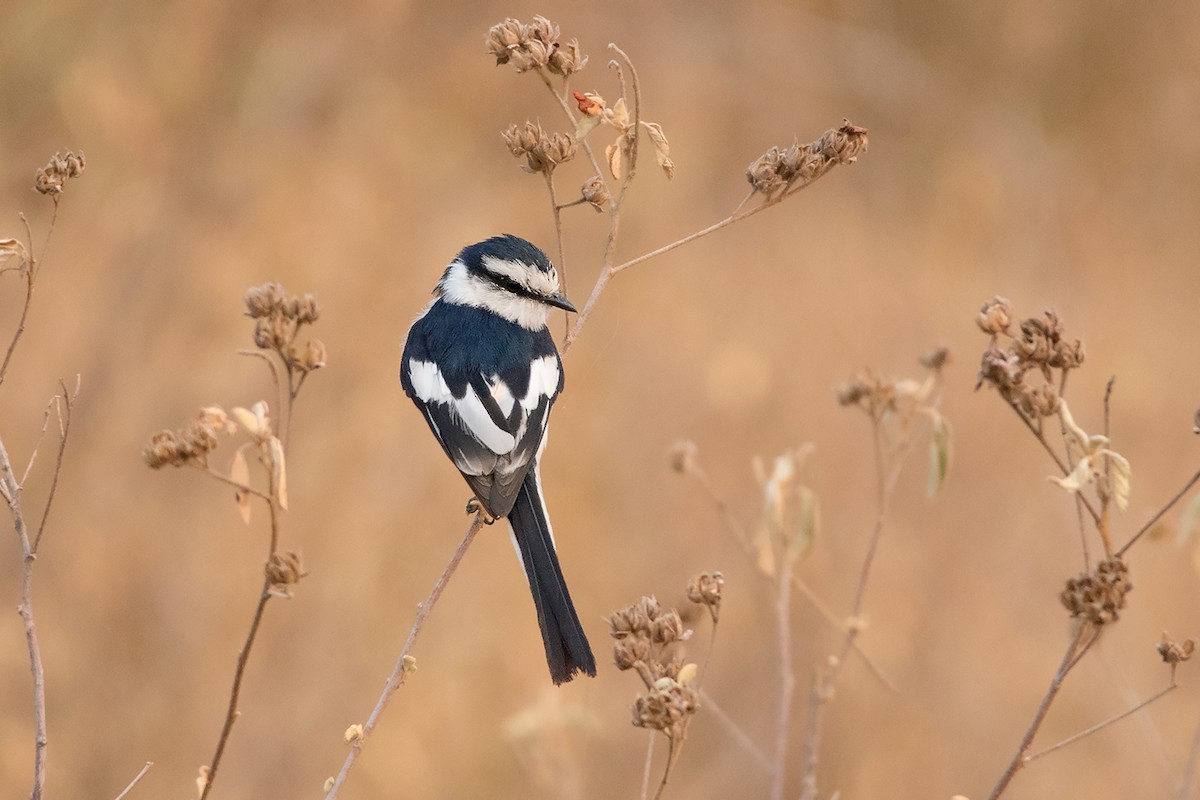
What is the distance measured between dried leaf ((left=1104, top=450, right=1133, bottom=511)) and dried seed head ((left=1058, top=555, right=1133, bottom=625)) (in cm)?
10

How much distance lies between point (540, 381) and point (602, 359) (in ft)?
11.4

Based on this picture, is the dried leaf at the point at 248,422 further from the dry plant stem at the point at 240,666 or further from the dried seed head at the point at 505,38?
the dried seed head at the point at 505,38

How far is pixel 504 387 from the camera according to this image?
340 centimetres

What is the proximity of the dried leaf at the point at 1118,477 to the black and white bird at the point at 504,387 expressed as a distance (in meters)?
1.14

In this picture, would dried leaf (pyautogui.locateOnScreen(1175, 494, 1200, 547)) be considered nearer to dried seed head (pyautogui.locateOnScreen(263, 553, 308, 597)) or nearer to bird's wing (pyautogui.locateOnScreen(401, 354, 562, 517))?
bird's wing (pyautogui.locateOnScreen(401, 354, 562, 517))

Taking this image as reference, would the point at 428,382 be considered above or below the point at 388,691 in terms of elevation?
above

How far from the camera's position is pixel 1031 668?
17.9ft

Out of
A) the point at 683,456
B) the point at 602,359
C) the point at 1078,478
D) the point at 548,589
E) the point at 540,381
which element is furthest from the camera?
the point at 602,359

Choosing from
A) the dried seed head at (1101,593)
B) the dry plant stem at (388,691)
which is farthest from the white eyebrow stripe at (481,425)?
the dried seed head at (1101,593)

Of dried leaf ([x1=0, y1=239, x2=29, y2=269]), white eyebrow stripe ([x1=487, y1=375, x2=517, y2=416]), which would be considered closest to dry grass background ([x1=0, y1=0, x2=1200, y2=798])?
white eyebrow stripe ([x1=487, y1=375, x2=517, y2=416])

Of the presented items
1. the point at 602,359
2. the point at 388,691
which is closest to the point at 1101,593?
the point at 388,691

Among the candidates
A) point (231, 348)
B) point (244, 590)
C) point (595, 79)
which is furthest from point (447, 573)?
point (595, 79)

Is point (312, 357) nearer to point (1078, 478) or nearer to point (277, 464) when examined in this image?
point (277, 464)

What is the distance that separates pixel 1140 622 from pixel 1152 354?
2.22 metres
